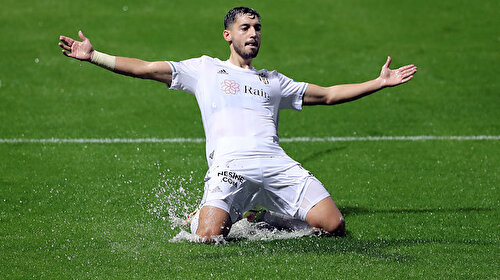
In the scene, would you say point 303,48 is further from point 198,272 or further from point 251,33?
point 198,272

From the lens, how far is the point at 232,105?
29.1ft

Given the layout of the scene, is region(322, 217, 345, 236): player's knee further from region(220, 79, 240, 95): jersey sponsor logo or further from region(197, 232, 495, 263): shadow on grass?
region(220, 79, 240, 95): jersey sponsor logo

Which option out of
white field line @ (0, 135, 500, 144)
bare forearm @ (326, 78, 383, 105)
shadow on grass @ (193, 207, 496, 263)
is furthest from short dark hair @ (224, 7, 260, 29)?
white field line @ (0, 135, 500, 144)

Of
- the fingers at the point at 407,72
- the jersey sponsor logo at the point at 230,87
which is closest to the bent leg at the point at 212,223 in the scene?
the jersey sponsor logo at the point at 230,87

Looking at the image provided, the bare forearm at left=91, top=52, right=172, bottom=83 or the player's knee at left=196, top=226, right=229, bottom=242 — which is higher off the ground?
the bare forearm at left=91, top=52, right=172, bottom=83

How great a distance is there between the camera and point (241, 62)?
923 cm

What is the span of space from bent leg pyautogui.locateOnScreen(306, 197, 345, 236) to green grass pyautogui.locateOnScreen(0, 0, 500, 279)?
15 cm

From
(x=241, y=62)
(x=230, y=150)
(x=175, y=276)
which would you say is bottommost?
(x=175, y=276)

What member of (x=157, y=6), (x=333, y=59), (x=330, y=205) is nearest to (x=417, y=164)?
(x=330, y=205)

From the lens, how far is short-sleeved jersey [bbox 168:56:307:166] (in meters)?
8.77

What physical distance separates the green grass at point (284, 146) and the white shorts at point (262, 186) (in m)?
0.52

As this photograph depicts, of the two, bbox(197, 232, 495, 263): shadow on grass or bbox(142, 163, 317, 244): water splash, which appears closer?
bbox(197, 232, 495, 263): shadow on grass

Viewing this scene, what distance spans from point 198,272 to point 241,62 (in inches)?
111

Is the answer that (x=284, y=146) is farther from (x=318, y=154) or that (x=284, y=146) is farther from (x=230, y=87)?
(x=230, y=87)
